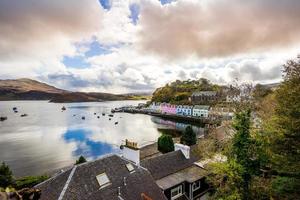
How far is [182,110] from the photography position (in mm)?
111312

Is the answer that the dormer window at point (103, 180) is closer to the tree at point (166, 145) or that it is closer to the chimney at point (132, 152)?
the chimney at point (132, 152)

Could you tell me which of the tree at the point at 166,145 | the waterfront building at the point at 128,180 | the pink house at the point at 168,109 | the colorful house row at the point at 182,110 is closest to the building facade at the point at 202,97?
the colorful house row at the point at 182,110

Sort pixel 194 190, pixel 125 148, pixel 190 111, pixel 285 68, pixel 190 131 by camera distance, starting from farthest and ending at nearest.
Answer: pixel 190 111 < pixel 190 131 < pixel 194 190 < pixel 125 148 < pixel 285 68

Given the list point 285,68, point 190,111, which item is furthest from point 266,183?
point 190,111

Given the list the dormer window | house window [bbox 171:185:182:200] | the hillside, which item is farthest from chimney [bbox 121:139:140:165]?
the hillside

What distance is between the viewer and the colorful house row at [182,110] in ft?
326

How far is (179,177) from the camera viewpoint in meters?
19.0

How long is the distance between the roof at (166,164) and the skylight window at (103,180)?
17.9ft

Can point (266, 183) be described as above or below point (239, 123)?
below

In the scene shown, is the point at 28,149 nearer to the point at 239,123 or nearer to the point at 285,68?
the point at 239,123

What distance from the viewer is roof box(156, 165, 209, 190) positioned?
58.1 feet

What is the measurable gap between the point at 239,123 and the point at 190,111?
9316cm

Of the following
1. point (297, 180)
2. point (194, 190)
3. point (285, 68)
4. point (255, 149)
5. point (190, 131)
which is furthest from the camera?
point (190, 131)

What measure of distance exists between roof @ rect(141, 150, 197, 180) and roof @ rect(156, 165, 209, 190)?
0.39 m
